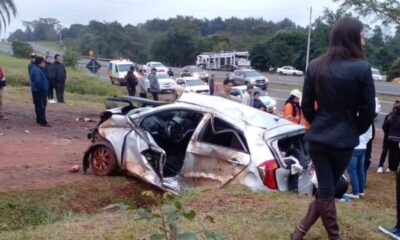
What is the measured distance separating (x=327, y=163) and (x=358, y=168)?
458 cm

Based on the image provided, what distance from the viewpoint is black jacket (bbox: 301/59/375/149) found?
376cm

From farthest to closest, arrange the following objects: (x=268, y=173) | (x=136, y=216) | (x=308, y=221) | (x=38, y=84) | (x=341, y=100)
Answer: (x=38, y=84)
(x=268, y=173)
(x=136, y=216)
(x=308, y=221)
(x=341, y=100)

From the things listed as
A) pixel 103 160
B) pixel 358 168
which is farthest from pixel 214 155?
pixel 358 168

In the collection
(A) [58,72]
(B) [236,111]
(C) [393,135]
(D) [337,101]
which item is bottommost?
(C) [393,135]

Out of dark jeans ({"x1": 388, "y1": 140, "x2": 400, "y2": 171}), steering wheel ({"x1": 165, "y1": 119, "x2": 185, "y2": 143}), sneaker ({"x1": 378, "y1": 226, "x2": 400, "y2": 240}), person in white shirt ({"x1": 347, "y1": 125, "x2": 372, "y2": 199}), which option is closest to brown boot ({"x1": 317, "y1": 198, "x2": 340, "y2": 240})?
sneaker ({"x1": 378, "y1": 226, "x2": 400, "y2": 240})

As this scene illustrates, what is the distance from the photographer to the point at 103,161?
812 cm

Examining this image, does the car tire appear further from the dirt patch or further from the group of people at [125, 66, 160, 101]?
the group of people at [125, 66, 160, 101]

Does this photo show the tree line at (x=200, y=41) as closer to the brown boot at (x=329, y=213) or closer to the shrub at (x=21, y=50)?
the shrub at (x=21, y=50)

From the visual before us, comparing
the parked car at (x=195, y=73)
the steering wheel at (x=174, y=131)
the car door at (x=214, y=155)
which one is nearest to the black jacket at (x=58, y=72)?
the steering wheel at (x=174, y=131)

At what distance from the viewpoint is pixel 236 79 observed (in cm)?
4262

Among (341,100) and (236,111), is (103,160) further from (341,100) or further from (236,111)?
(341,100)

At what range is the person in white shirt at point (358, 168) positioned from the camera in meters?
7.95

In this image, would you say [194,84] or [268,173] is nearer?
[268,173]

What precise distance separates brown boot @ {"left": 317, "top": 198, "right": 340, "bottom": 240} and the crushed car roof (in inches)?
130
